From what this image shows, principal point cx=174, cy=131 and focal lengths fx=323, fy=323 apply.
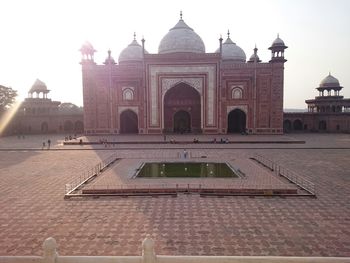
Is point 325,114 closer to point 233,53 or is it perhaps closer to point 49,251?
point 233,53

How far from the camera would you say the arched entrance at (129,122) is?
27.8 m

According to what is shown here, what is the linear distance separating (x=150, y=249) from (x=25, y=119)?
1272 inches

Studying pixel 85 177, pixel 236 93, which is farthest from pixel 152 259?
pixel 236 93

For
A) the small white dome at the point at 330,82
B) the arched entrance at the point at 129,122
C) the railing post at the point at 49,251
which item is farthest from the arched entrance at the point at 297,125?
the railing post at the point at 49,251

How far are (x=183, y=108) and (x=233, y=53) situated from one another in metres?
7.95

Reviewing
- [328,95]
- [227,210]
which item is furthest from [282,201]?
[328,95]

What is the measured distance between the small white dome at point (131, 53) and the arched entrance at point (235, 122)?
10147 mm

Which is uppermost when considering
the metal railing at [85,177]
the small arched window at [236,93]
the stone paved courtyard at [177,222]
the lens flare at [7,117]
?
the small arched window at [236,93]

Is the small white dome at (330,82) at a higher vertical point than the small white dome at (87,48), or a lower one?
lower

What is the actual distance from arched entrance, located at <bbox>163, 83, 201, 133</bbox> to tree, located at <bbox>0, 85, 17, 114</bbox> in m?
16.0

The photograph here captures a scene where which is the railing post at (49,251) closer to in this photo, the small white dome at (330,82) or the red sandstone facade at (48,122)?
the red sandstone facade at (48,122)

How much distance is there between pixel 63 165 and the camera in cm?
1341

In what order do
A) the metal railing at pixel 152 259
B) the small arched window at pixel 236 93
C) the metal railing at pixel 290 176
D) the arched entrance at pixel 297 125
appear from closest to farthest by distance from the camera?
the metal railing at pixel 152 259
the metal railing at pixel 290 176
the small arched window at pixel 236 93
the arched entrance at pixel 297 125

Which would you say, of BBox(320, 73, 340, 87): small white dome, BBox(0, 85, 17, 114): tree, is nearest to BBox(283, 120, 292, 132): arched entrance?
BBox(320, 73, 340, 87): small white dome
